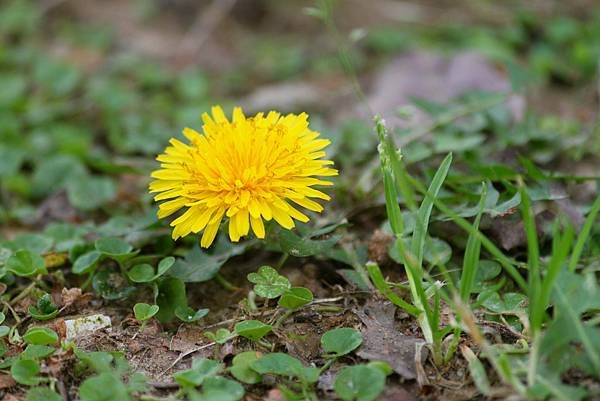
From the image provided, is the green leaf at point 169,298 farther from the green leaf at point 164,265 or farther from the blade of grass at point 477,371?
the blade of grass at point 477,371

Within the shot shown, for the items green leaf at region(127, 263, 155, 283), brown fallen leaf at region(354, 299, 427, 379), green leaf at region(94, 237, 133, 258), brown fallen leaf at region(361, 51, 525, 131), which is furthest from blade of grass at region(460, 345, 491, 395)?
brown fallen leaf at region(361, 51, 525, 131)

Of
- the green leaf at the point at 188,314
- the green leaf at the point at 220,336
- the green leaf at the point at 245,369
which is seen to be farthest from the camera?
A: the green leaf at the point at 188,314

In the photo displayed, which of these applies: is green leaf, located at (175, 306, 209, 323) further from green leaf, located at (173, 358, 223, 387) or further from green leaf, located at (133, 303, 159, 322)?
green leaf, located at (173, 358, 223, 387)

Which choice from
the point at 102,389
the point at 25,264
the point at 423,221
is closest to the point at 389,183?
the point at 423,221

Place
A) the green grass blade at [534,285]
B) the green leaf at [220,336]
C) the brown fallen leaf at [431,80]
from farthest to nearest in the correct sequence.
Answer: the brown fallen leaf at [431,80]
the green leaf at [220,336]
the green grass blade at [534,285]

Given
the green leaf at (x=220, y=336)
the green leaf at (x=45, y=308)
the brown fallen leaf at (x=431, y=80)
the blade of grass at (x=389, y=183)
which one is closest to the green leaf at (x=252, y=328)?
the green leaf at (x=220, y=336)

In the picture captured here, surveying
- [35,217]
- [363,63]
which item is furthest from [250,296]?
[363,63]
